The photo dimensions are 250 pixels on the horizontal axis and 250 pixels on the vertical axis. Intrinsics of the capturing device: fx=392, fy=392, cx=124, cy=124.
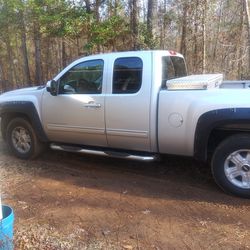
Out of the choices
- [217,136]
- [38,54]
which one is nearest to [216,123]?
[217,136]

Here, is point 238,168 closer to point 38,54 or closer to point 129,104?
point 129,104

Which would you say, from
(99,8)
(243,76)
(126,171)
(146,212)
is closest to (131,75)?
(126,171)

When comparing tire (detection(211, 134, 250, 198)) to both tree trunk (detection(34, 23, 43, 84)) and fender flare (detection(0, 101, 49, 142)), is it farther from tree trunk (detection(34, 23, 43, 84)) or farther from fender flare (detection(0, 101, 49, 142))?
tree trunk (detection(34, 23, 43, 84))

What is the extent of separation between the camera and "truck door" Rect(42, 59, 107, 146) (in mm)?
6012

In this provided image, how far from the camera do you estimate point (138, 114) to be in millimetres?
5562

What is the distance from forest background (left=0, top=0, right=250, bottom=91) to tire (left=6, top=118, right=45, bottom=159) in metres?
7.41

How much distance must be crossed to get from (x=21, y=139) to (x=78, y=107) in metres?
1.49

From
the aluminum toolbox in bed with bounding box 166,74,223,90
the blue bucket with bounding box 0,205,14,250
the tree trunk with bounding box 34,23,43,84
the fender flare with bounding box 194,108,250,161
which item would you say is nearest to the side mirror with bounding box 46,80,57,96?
the aluminum toolbox in bed with bounding box 166,74,223,90

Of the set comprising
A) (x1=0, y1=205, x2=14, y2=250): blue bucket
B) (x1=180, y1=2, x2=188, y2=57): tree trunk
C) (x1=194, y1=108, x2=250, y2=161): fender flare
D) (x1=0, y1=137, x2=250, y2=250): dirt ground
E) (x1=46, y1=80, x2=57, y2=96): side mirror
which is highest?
(x1=180, y1=2, x2=188, y2=57): tree trunk

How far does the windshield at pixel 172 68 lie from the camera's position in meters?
5.77

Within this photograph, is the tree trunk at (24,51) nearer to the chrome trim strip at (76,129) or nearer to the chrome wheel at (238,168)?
the chrome trim strip at (76,129)

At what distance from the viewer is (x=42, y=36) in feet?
54.0

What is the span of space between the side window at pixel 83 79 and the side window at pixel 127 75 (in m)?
0.27

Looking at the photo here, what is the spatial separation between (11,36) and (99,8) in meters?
5.40
